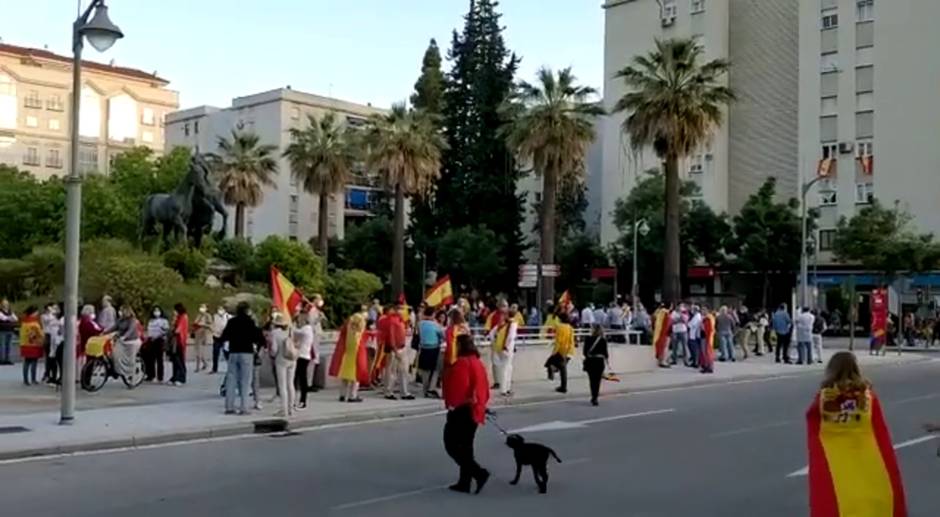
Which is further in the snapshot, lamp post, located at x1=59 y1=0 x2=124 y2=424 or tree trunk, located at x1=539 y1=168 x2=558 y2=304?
tree trunk, located at x1=539 y1=168 x2=558 y2=304

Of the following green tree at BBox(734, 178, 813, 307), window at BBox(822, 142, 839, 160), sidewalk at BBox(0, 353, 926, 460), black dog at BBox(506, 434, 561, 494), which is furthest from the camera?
window at BBox(822, 142, 839, 160)

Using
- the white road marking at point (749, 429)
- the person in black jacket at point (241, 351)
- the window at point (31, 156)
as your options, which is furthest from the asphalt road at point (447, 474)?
the window at point (31, 156)

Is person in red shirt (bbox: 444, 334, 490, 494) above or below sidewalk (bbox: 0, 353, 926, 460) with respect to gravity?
above

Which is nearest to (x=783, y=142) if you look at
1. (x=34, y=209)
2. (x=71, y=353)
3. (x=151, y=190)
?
(x=151, y=190)

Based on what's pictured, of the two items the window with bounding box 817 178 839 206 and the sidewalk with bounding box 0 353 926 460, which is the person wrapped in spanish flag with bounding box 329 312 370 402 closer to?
the sidewalk with bounding box 0 353 926 460

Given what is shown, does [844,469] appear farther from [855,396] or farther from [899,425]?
[899,425]

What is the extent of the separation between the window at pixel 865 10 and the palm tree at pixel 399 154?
25.7m

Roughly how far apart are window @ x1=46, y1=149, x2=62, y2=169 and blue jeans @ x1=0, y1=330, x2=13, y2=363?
84671 mm

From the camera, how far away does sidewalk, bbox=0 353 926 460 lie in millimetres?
14086

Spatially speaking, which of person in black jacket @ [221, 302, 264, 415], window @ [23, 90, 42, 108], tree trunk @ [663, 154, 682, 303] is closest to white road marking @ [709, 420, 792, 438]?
person in black jacket @ [221, 302, 264, 415]

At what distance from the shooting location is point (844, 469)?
6051 mm

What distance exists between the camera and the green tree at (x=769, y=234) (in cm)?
5712

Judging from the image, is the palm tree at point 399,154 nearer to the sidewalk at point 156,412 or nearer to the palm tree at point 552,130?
the palm tree at point 552,130

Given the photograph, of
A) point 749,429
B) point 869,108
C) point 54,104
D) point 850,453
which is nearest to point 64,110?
point 54,104
